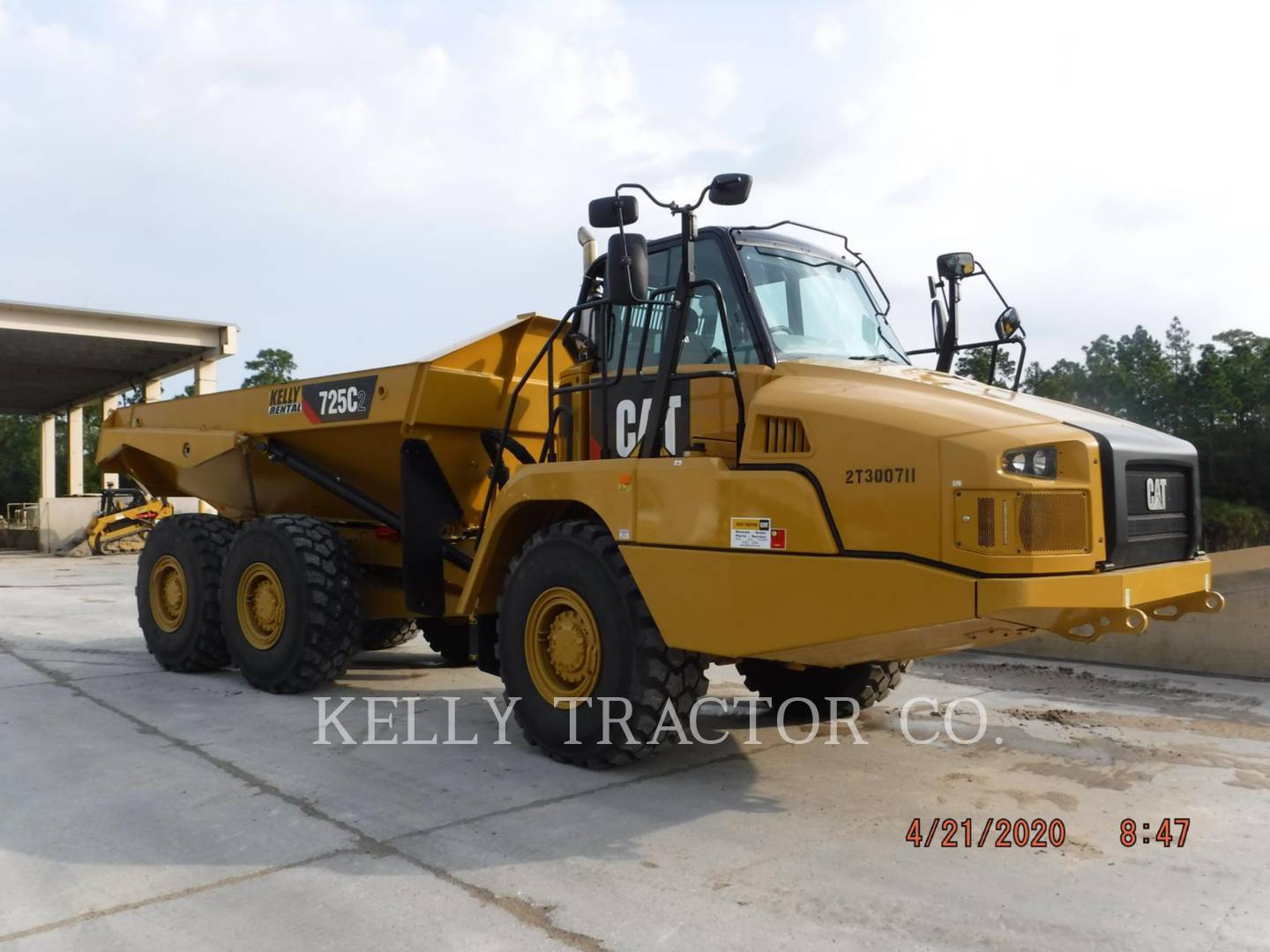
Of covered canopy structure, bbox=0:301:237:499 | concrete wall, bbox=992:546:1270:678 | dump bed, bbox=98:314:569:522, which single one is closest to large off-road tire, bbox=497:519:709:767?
dump bed, bbox=98:314:569:522

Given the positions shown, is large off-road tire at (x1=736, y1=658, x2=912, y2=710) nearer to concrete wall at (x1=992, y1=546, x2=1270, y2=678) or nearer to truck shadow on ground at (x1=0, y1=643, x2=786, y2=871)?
→ truck shadow on ground at (x1=0, y1=643, x2=786, y2=871)

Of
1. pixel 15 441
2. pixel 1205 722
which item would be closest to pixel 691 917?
pixel 1205 722

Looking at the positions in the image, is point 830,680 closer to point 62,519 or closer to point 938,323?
point 938,323

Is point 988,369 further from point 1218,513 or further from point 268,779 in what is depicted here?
point 1218,513

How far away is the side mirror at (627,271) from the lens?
14.8 feet

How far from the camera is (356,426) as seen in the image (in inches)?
265

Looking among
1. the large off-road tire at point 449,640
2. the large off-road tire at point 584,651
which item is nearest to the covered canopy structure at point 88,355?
the large off-road tire at point 449,640

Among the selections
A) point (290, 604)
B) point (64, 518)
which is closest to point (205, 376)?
point (64, 518)

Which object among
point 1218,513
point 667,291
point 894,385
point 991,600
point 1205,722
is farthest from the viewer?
point 1218,513

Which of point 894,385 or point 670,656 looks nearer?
point 894,385

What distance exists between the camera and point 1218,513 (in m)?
33.6

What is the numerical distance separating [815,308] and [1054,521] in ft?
5.84

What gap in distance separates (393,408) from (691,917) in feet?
12.8

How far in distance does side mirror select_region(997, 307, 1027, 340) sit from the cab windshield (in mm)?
545
